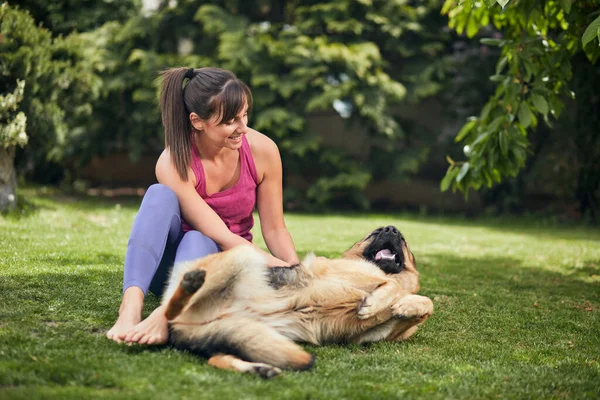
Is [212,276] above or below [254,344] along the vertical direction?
above

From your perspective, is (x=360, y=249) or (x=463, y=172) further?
(x=463, y=172)

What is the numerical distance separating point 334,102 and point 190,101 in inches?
324

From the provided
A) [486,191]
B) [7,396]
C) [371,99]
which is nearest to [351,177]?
[371,99]

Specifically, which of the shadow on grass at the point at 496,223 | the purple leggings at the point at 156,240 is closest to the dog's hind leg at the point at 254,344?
the purple leggings at the point at 156,240

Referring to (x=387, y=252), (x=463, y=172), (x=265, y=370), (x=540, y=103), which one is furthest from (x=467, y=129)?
(x=265, y=370)

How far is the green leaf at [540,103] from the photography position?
439 centimetres

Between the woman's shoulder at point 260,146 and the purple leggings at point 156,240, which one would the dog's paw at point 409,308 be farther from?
the woman's shoulder at point 260,146

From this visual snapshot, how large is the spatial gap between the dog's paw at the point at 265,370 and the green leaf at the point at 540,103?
117 inches

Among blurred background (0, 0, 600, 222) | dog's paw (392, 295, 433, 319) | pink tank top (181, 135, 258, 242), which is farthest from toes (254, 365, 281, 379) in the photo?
blurred background (0, 0, 600, 222)

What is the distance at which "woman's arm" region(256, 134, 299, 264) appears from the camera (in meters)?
3.78

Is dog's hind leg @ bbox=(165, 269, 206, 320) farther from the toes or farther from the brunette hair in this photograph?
the brunette hair

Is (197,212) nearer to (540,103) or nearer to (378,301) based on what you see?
(378,301)

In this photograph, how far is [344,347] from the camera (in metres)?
3.04

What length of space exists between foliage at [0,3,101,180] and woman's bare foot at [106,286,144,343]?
16.2ft
